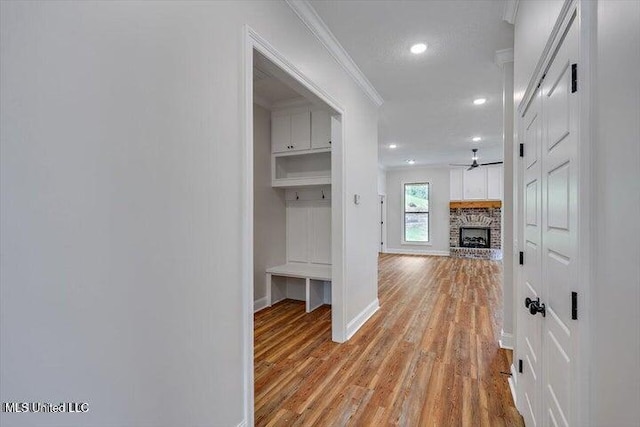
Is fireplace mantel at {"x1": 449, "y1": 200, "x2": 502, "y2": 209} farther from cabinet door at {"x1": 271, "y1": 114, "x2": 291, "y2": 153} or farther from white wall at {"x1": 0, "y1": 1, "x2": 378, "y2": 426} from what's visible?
white wall at {"x1": 0, "y1": 1, "x2": 378, "y2": 426}

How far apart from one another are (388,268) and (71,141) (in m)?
6.95

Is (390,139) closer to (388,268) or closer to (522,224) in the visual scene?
(388,268)

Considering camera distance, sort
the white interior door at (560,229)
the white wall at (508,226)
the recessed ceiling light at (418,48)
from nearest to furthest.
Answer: the white interior door at (560,229) < the recessed ceiling light at (418,48) < the white wall at (508,226)

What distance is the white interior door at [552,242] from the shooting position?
3.37ft

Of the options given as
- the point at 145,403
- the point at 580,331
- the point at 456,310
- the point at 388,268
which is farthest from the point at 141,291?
the point at 388,268

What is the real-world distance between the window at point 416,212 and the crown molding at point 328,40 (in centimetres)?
676

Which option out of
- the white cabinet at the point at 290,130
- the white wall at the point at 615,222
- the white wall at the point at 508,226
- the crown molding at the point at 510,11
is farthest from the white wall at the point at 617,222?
the white cabinet at the point at 290,130

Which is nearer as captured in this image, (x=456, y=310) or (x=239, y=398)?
(x=239, y=398)

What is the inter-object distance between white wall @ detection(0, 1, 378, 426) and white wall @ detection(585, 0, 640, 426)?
1.42 meters

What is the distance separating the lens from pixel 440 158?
8.37 meters

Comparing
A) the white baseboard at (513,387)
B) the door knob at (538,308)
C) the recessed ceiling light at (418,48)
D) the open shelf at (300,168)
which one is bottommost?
the white baseboard at (513,387)

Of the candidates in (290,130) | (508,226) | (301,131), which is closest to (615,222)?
(508,226)

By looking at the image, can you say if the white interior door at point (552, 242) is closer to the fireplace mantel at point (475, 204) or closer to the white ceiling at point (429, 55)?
the white ceiling at point (429, 55)

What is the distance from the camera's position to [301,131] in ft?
13.2
